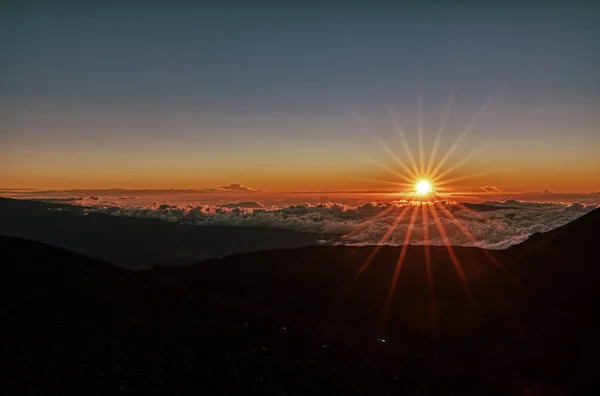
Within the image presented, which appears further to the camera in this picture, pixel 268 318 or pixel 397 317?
pixel 397 317

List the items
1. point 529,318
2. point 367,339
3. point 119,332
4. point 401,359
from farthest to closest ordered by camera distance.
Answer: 1. point 529,318
2. point 367,339
3. point 401,359
4. point 119,332

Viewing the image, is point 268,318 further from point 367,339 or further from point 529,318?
point 529,318

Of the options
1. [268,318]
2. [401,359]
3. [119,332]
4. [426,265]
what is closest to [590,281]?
[426,265]

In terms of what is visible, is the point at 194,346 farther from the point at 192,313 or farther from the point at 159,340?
the point at 192,313

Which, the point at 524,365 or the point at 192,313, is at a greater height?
the point at 192,313

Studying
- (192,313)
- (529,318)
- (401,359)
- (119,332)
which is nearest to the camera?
(119,332)

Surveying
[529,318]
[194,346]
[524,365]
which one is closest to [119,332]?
[194,346]

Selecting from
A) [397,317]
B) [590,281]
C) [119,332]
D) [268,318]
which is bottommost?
[397,317]
